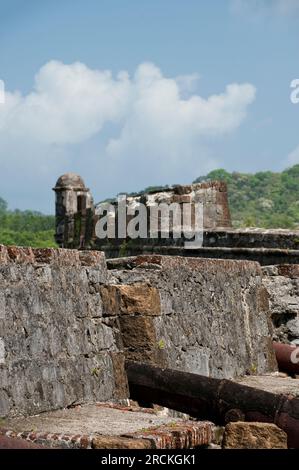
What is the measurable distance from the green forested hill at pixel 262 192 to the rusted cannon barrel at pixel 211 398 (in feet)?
158

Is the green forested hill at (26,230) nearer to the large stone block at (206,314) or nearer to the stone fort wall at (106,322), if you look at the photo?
the large stone block at (206,314)

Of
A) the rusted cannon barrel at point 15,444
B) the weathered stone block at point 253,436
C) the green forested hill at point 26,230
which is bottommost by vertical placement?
the weathered stone block at point 253,436

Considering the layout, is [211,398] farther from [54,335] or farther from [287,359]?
[287,359]

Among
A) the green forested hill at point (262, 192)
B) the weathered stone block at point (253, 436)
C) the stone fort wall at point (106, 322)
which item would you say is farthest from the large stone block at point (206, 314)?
the green forested hill at point (262, 192)

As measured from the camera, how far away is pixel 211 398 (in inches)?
260

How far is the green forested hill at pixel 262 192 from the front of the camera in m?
62.8

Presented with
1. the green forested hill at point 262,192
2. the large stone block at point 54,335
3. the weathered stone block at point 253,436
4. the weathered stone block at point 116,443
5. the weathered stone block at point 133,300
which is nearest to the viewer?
the weathered stone block at point 116,443

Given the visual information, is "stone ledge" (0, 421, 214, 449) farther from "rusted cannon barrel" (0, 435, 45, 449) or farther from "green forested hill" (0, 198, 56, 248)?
"green forested hill" (0, 198, 56, 248)

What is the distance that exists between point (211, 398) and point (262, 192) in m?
71.2

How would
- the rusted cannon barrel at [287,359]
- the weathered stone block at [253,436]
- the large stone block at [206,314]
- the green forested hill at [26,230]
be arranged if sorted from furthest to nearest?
the green forested hill at [26,230], the rusted cannon barrel at [287,359], the large stone block at [206,314], the weathered stone block at [253,436]

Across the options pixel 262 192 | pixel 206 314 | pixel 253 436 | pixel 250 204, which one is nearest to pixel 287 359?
pixel 206 314

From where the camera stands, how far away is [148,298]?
24.5ft
